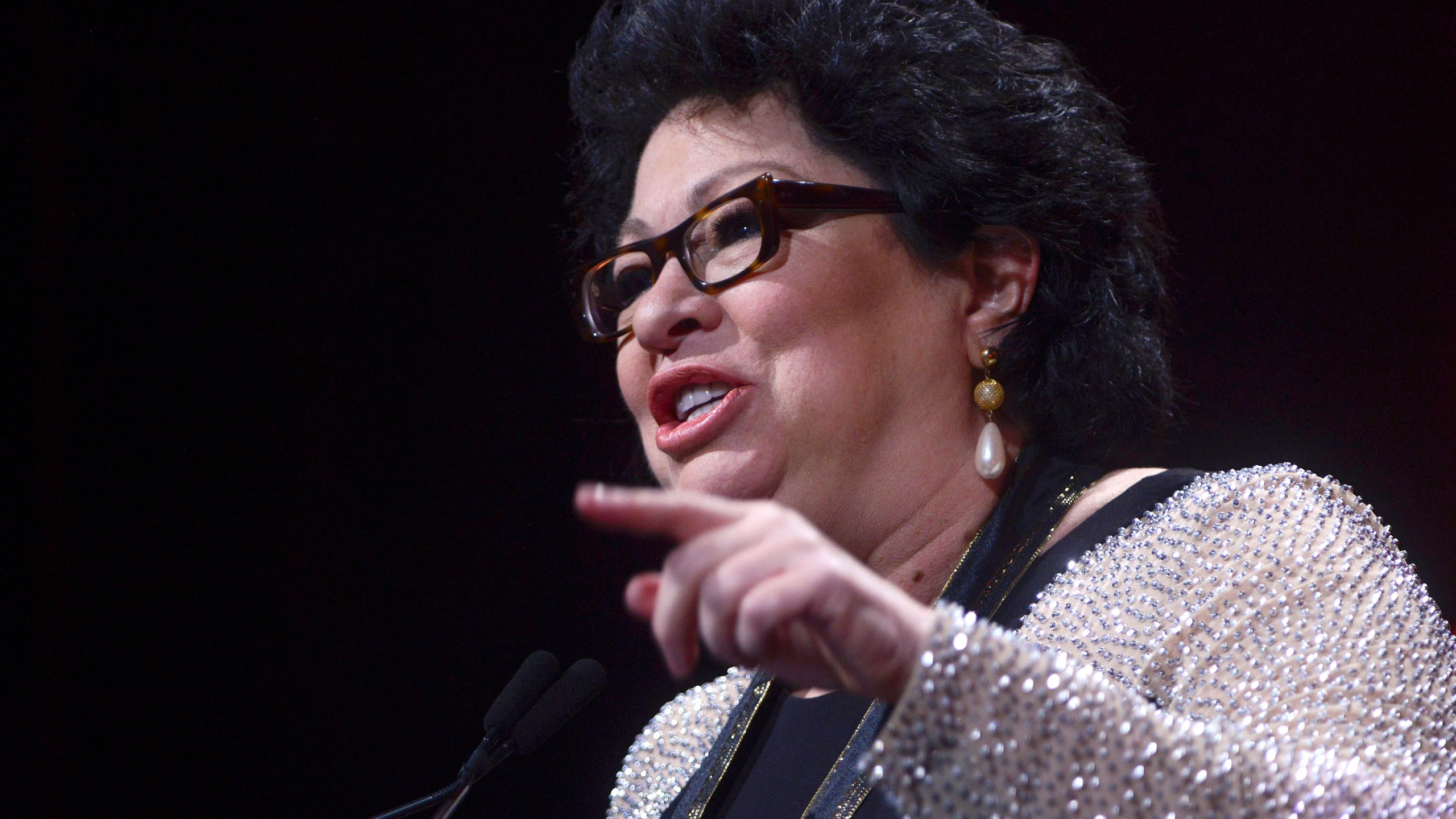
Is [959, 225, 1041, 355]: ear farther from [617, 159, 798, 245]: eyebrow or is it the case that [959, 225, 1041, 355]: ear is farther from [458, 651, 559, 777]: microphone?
[458, 651, 559, 777]: microphone

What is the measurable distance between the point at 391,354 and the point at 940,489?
1328 mm

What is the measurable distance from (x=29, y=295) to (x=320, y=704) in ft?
3.02

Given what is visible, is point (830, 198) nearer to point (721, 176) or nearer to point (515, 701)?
point (721, 176)

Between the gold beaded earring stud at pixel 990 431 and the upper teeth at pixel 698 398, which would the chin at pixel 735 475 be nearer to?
the upper teeth at pixel 698 398

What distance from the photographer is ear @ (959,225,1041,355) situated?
1.35 meters

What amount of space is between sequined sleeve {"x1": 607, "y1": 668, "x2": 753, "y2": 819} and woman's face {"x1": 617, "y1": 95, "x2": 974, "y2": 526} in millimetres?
416

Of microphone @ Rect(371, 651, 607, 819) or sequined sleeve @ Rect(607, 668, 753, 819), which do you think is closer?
microphone @ Rect(371, 651, 607, 819)

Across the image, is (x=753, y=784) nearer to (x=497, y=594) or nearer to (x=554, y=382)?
(x=497, y=594)

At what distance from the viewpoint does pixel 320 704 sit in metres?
2.07

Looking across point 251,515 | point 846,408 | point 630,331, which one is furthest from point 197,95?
point 846,408

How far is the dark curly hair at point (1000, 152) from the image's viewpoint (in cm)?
135

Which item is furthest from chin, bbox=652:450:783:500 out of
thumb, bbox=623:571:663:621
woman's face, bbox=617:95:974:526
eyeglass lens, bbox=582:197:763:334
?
thumb, bbox=623:571:663:621

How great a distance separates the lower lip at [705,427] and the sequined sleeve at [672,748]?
17.6 inches

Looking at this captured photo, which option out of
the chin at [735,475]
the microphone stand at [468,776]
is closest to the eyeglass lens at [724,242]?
the chin at [735,475]
